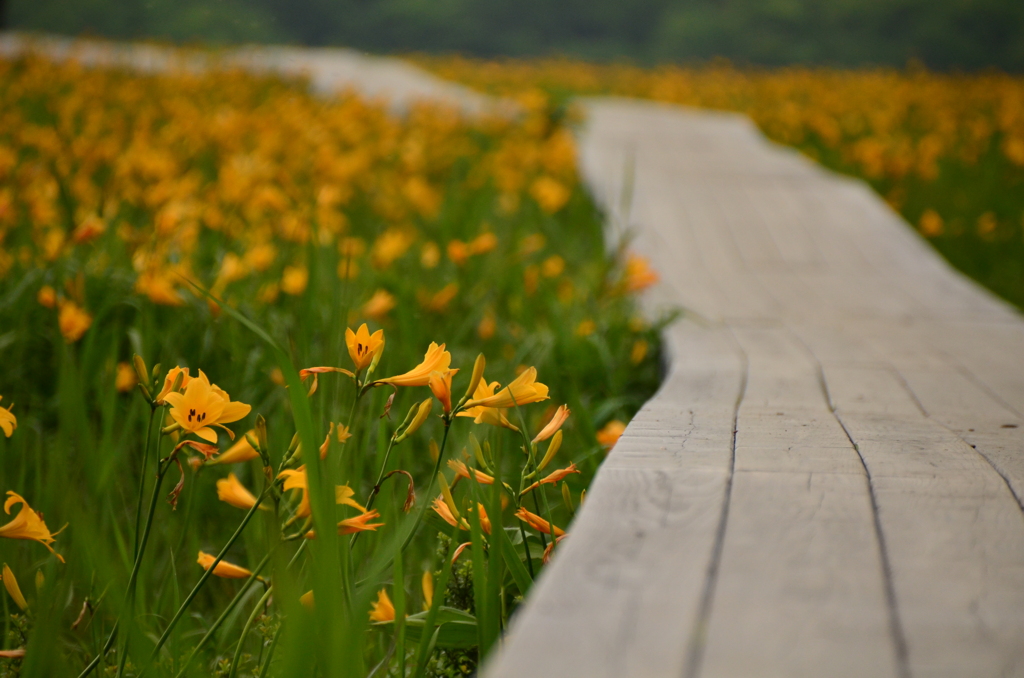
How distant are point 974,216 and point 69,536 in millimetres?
3494

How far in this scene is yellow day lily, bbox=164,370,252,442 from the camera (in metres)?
0.62

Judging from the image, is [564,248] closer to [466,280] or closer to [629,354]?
[466,280]

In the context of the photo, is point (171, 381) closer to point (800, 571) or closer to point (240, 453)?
point (240, 453)

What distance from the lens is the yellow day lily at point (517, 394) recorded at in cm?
68

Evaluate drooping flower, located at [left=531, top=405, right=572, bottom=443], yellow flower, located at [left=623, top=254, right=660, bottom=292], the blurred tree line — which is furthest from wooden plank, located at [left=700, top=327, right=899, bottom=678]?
the blurred tree line

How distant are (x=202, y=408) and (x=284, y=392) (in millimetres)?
585

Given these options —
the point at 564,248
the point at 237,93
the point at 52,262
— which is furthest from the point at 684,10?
the point at 52,262

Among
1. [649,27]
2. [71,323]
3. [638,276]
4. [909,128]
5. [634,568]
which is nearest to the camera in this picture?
[634,568]

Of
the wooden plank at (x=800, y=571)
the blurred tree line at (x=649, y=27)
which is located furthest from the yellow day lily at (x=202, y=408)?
the blurred tree line at (x=649, y=27)

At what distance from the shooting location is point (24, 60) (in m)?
4.42

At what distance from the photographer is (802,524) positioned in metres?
0.62

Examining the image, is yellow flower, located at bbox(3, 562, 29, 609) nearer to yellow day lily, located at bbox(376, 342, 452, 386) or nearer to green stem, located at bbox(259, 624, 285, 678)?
green stem, located at bbox(259, 624, 285, 678)

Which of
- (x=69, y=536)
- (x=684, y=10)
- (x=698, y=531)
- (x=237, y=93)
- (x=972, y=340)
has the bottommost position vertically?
(x=69, y=536)

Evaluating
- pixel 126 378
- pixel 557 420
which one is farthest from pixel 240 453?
pixel 126 378
